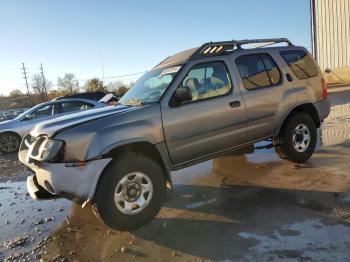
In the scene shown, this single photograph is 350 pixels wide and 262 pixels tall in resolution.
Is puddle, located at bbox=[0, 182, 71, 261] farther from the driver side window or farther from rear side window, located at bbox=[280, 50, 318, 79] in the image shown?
rear side window, located at bbox=[280, 50, 318, 79]

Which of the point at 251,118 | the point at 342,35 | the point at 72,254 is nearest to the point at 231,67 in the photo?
the point at 251,118

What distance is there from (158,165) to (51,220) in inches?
67.0

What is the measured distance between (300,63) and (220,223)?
3.55 metres

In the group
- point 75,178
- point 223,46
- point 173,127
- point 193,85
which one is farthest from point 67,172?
point 223,46

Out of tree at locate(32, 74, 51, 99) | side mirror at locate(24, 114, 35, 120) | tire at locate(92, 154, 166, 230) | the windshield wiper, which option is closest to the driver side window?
the windshield wiper

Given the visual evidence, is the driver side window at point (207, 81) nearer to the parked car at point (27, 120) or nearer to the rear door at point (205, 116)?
the rear door at point (205, 116)

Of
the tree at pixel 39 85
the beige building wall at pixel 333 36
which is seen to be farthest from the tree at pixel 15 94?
the beige building wall at pixel 333 36

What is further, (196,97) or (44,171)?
(196,97)

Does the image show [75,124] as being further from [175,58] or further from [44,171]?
[175,58]

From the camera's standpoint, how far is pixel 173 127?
501 cm

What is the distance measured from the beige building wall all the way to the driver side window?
86.6ft

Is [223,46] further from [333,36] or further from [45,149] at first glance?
[333,36]

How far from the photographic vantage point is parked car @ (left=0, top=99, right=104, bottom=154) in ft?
40.6

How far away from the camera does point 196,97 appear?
17.6ft
